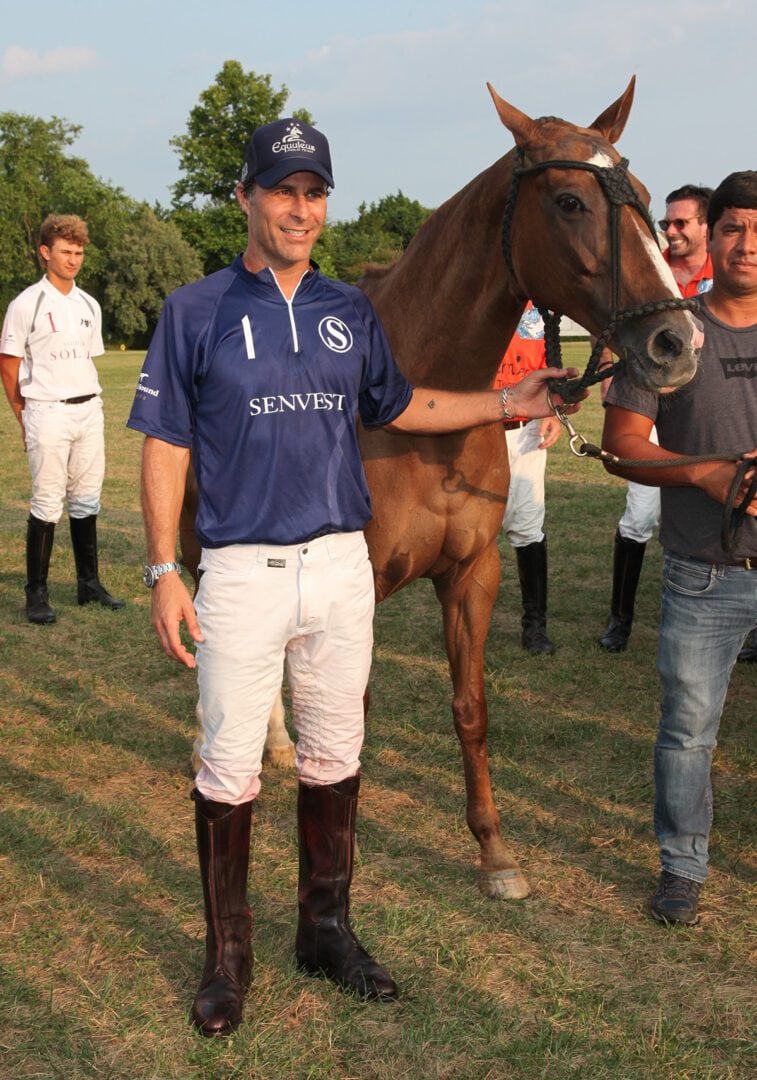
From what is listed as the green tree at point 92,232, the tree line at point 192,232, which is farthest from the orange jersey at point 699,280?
the green tree at point 92,232

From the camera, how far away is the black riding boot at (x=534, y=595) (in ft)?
20.4

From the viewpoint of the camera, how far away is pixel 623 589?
6.23 metres

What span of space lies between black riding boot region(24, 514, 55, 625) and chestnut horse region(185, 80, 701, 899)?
12.5ft

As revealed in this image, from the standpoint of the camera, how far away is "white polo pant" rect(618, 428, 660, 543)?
6.11m

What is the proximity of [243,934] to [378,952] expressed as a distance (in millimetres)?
536

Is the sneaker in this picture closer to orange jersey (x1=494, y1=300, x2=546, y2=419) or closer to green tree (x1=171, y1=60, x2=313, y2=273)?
orange jersey (x1=494, y1=300, x2=546, y2=419)

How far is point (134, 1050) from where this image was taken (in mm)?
2711

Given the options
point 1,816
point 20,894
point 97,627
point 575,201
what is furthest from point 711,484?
point 97,627

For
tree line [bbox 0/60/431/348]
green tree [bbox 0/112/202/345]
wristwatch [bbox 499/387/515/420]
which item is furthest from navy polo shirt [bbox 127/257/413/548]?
green tree [bbox 0/112/202/345]

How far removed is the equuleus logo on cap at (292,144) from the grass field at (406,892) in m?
2.30

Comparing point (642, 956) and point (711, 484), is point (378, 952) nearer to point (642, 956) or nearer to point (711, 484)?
point (642, 956)

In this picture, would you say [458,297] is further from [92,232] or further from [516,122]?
[92,232]

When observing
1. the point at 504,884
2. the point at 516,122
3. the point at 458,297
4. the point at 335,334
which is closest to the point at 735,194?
the point at 516,122

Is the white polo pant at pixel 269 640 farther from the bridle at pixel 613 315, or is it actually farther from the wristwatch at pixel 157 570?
the bridle at pixel 613 315
